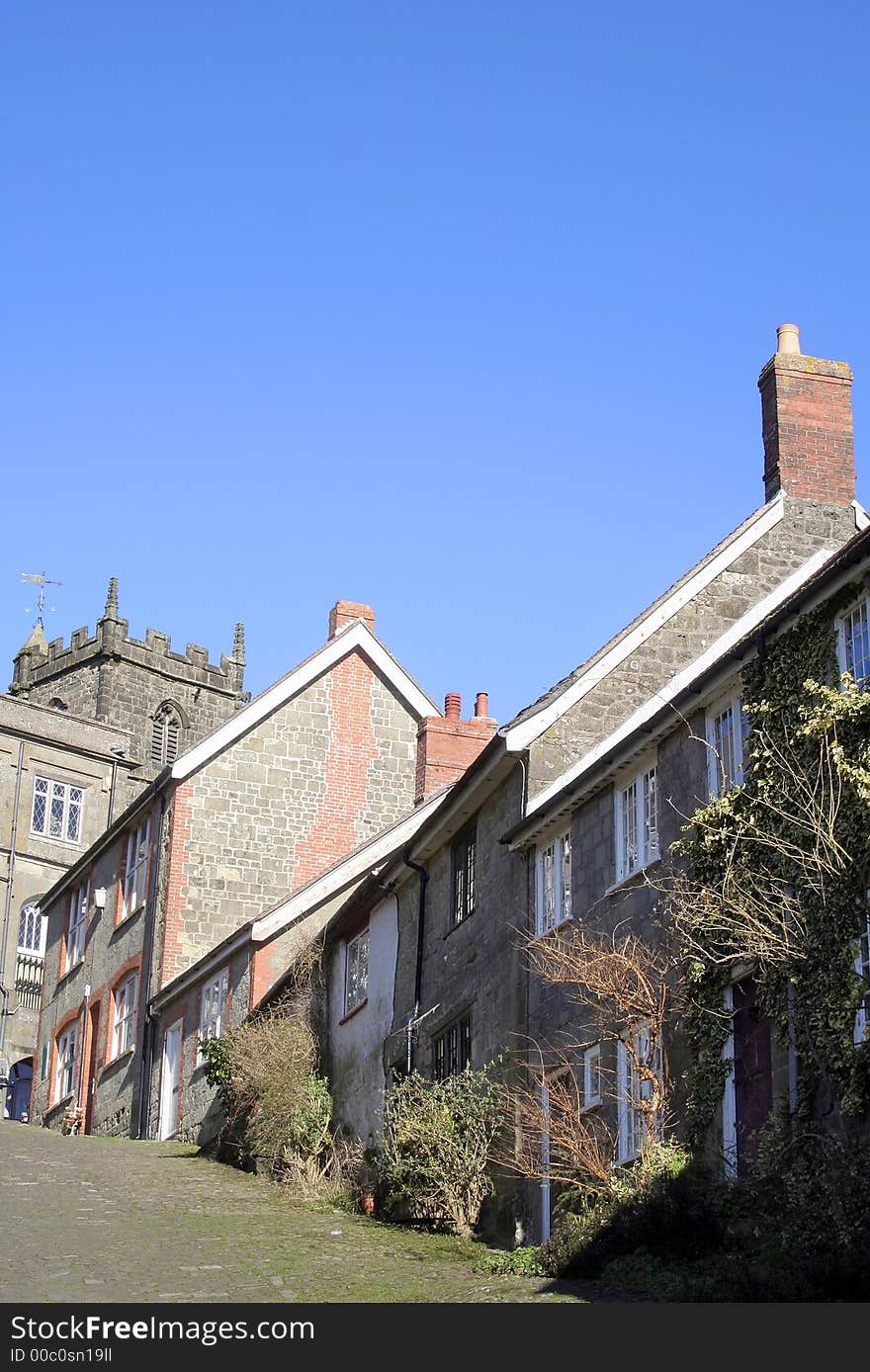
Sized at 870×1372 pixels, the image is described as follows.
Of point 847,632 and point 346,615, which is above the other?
point 346,615

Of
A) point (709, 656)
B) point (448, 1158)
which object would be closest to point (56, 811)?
point (709, 656)

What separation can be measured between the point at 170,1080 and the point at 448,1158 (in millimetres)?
14325

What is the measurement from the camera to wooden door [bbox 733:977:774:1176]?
1748 centimetres

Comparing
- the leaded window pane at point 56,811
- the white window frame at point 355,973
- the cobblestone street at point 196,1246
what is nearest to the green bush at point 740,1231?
the cobblestone street at point 196,1246

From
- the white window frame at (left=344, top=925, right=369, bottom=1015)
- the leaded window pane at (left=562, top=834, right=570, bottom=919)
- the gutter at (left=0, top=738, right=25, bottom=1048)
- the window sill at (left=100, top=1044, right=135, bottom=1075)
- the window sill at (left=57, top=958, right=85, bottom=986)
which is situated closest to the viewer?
the leaded window pane at (left=562, top=834, right=570, bottom=919)

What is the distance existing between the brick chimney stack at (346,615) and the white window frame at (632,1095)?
20.7 m

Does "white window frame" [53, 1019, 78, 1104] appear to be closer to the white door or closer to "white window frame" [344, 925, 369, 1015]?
the white door

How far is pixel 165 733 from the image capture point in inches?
3130

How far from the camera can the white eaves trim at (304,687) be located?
3762 centimetres

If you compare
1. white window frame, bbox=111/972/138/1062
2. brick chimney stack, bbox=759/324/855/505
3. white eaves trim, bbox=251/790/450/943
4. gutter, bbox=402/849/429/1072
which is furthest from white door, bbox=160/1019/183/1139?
brick chimney stack, bbox=759/324/855/505

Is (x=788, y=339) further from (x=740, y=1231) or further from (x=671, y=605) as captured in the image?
(x=740, y=1231)

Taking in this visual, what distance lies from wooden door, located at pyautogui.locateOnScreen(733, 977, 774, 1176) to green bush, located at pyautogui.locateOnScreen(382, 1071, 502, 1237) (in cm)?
481

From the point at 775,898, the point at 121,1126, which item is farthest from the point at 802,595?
the point at 121,1126
